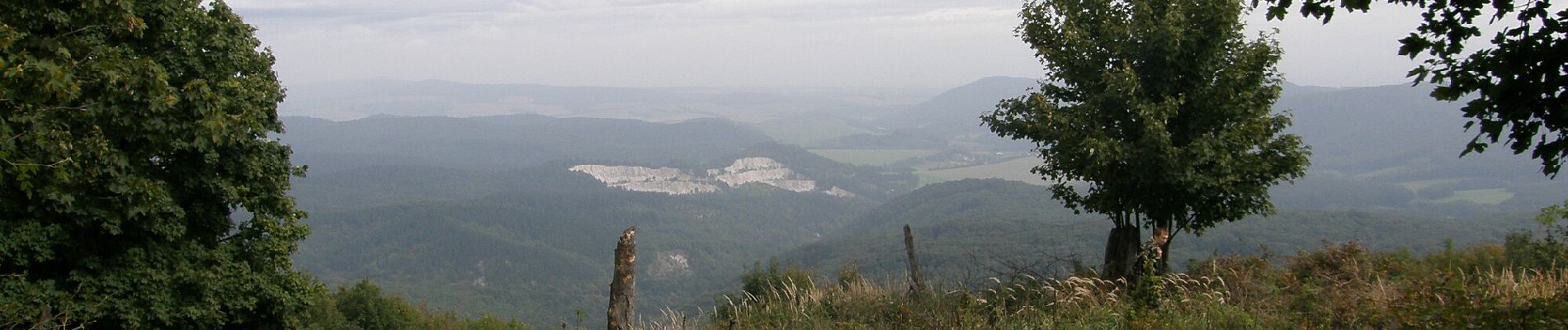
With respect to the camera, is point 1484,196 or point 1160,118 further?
point 1484,196

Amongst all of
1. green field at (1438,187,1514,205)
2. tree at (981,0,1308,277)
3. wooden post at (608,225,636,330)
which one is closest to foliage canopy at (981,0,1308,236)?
tree at (981,0,1308,277)

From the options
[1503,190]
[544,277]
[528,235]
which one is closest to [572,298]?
[544,277]

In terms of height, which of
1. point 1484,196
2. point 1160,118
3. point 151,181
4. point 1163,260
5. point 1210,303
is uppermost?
point 1160,118

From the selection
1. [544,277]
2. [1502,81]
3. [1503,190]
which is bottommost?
[544,277]

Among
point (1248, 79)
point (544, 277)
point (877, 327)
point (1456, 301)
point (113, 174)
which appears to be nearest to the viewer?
point (1456, 301)

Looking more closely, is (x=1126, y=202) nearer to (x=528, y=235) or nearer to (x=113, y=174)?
(x=113, y=174)

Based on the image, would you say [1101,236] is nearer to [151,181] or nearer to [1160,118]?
[1160,118]

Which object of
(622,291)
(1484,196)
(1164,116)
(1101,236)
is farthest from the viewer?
(1484,196)

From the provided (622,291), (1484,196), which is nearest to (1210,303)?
(622,291)
